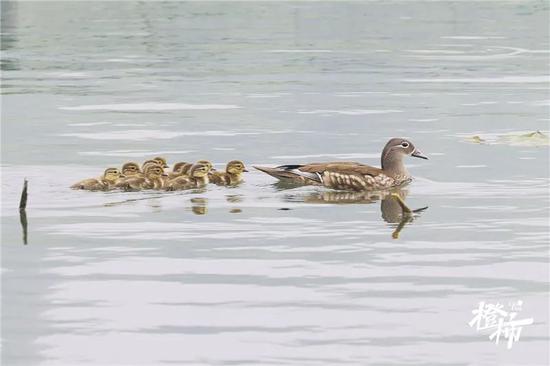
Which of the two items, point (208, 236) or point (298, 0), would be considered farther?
point (298, 0)

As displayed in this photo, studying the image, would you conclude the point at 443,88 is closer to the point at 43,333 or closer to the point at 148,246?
the point at 148,246

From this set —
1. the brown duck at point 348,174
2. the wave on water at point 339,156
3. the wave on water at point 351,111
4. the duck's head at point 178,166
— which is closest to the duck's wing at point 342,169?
the brown duck at point 348,174

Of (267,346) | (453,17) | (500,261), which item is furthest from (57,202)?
(453,17)

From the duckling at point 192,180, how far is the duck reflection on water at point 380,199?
2.86 ft

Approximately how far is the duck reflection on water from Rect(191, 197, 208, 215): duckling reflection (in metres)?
0.90

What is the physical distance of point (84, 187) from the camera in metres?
17.1

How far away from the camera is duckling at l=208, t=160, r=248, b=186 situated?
17.7m

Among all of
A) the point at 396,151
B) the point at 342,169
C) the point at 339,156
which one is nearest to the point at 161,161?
the point at 342,169

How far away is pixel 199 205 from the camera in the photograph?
53.6 ft

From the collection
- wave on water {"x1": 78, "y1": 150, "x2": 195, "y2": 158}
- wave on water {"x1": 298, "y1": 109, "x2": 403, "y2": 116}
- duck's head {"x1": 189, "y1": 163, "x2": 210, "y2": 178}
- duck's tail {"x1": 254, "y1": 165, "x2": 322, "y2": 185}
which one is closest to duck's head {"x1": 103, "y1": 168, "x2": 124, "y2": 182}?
duck's head {"x1": 189, "y1": 163, "x2": 210, "y2": 178}

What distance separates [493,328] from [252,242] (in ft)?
11.9

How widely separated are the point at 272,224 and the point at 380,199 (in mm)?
2247

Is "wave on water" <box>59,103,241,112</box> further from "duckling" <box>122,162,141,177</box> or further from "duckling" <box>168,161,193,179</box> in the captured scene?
"duckling" <box>122,162,141,177</box>

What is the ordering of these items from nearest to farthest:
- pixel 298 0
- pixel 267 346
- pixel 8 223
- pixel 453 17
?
pixel 267 346 → pixel 8 223 → pixel 453 17 → pixel 298 0
